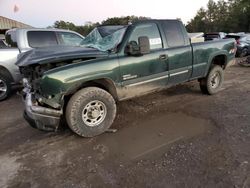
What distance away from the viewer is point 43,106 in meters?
4.07

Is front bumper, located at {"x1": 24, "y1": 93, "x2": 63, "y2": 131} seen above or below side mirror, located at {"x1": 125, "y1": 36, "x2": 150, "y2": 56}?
below

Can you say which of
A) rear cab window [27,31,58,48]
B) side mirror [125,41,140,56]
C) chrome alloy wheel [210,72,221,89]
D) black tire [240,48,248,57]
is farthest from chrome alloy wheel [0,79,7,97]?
black tire [240,48,248,57]

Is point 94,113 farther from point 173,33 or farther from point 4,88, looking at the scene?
point 4,88

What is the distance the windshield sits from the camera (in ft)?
16.0

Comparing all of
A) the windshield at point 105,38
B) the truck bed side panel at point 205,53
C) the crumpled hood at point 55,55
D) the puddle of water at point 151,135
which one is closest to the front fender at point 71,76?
the crumpled hood at point 55,55

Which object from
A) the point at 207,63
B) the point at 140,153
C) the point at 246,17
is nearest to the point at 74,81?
the point at 140,153

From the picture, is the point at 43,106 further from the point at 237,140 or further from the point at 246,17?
the point at 246,17

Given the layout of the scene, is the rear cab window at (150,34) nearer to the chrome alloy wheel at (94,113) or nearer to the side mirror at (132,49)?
the side mirror at (132,49)

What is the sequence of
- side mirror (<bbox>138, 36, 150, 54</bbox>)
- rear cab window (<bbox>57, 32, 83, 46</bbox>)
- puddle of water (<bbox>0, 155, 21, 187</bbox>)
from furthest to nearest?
rear cab window (<bbox>57, 32, 83, 46</bbox>), side mirror (<bbox>138, 36, 150, 54</bbox>), puddle of water (<bbox>0, 155, 21, 187</bbox>)

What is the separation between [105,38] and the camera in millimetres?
5297

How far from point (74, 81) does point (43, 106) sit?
24.6 inches

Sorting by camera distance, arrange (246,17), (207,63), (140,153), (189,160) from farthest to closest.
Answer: (246,17) → (207,63) → (140,153) → (189,160)

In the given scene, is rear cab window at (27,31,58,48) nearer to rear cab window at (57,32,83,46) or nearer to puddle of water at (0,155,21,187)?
rear cab window at (57,32,83,46)

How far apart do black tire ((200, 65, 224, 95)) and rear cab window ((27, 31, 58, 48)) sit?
14.4ft
